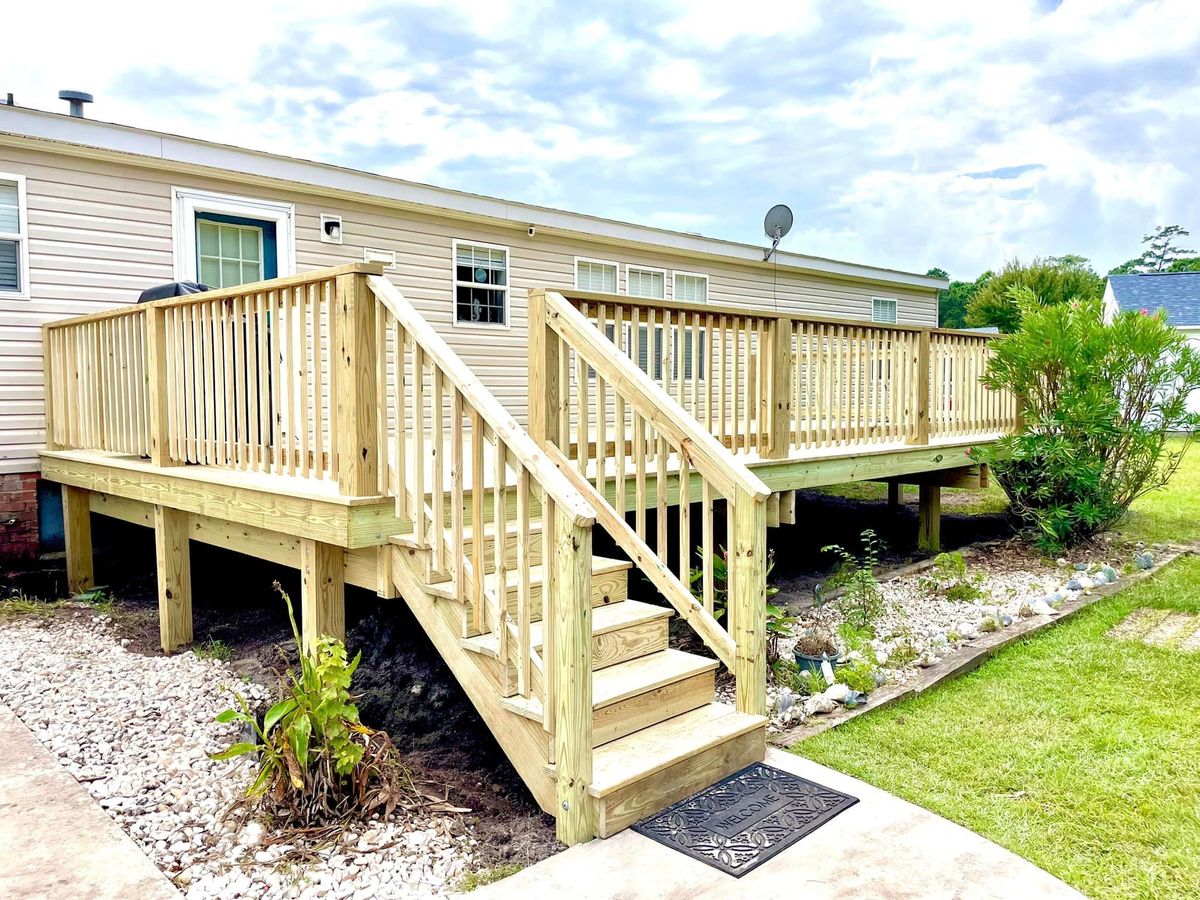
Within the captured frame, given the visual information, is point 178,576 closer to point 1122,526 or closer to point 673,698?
point 673,698

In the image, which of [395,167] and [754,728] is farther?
[395,167]

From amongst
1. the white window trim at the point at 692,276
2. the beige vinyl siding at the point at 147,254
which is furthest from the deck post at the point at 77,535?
the white window trim at the point at 692,276

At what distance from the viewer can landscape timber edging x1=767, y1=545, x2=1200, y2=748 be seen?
11.5ft

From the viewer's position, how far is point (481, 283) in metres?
8.51

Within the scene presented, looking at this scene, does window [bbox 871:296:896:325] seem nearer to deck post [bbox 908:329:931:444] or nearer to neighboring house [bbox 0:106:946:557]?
neighboring house [bbox 0:106:946:557]

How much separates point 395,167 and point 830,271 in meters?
18.0

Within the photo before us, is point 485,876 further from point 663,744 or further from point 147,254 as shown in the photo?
point 147,254

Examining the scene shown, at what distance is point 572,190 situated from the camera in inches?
1441

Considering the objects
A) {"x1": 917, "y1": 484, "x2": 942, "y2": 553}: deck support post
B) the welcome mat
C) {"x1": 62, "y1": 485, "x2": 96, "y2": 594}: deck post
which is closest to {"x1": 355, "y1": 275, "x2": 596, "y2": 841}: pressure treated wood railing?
the welcome mat

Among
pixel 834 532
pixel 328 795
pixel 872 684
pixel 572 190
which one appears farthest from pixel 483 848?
pixel 572 190

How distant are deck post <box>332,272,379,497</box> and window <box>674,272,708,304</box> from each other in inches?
300

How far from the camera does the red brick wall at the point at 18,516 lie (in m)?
6.24

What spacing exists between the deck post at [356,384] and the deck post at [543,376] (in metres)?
0.84

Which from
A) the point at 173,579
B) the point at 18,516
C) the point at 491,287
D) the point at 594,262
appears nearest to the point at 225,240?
the point at 491,287
